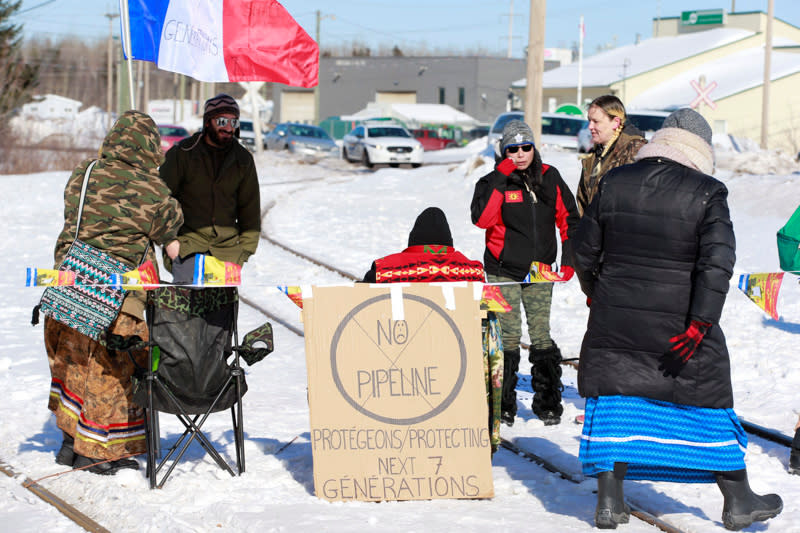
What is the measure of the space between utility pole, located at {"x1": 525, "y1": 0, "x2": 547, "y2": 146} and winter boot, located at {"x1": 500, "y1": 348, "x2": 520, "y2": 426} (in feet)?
32.1

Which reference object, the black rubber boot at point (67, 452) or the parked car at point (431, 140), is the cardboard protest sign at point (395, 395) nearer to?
the black rubber boot at point (67, 452)

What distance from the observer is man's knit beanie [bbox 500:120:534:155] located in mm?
6500

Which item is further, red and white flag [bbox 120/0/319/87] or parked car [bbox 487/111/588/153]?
parked car [bbox 487/111/588/153]

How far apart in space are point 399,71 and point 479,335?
84.4 m

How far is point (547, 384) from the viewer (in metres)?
6.79

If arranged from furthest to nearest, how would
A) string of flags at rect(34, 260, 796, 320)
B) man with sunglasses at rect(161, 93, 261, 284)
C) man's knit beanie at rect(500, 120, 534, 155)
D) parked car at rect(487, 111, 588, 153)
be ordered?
1. parked car at rect(487, 111, 588, 153)
2. man's knit beanie at rect(500, 120, 534, 155)
3. man with sunglasses at rect(161, 93, 261, 284)
4. string of flags at rect(34, 260, 796, 320)

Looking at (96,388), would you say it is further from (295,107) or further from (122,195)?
(295,107)

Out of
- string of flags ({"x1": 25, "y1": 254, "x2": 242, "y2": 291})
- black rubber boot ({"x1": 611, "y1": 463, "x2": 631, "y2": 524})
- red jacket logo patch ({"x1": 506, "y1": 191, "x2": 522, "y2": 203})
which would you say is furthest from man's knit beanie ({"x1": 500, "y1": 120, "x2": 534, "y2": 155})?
black rubber boot ({"x1": 611, "y1": 463, "x2": 631, "y2": 524})

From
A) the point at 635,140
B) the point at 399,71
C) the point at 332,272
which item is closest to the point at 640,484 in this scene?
the point at 635,140

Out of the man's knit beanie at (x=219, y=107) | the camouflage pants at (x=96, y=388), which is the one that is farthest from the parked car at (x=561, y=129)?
the camouflage pants at (x=96, y=388)

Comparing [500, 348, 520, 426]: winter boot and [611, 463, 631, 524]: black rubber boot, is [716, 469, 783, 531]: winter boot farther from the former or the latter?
[500, 348, 520, 426]: winter boot

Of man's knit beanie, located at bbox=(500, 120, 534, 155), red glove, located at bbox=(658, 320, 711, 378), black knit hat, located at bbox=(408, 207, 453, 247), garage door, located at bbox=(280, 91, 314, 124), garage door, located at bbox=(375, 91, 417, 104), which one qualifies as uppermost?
garage door, located at bbox=(375, 91, 417, 104)

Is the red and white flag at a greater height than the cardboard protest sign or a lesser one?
greater

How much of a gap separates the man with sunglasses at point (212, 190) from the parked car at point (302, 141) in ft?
101
